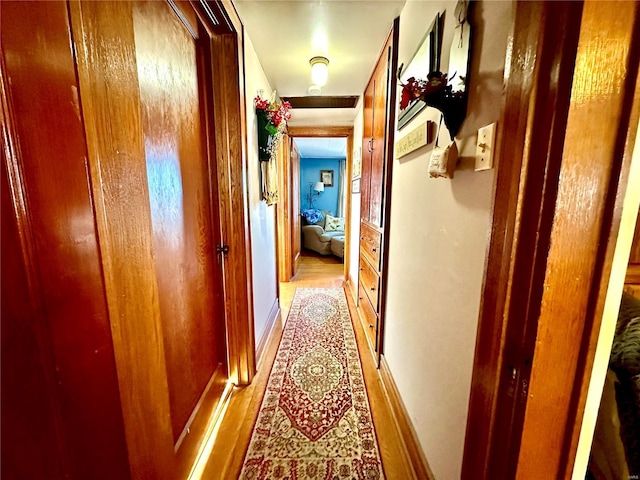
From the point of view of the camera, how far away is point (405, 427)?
129 centimetres

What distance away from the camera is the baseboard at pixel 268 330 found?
77.0 inches

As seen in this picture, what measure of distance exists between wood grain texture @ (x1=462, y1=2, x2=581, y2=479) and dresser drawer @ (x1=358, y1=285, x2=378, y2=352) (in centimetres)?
139

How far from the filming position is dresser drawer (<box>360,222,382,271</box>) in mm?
1940

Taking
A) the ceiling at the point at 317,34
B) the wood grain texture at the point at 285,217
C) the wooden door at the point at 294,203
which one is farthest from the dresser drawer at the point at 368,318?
the ceiling at the point at 317,34

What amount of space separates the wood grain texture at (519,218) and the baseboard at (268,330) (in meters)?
1.60

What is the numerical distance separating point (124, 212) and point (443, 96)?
3.00 feet

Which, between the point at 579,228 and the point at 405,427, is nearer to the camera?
the point at 579,228

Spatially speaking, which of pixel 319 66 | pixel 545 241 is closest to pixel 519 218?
pixel 545 241

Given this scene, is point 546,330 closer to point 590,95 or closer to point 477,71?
point 590,95

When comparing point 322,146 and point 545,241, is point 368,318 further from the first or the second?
point 322,146

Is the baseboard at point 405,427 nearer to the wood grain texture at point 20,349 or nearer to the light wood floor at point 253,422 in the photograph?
the light wood floor at point 253,422

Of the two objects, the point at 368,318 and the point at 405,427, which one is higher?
the point at 368,318

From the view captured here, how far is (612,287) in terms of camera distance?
1.57 feet

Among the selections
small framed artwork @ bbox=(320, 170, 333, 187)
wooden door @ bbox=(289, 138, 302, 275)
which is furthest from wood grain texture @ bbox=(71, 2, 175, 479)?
small framed artwork @ bbox=(320, 170, 333, 187)
